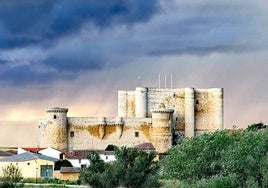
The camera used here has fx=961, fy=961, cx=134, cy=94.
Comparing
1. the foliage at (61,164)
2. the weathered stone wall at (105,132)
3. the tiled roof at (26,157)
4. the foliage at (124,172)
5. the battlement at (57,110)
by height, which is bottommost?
the foliage at (124,172)

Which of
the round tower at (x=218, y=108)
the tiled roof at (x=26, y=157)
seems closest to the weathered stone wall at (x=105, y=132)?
the round tower at (x=218, y=108)

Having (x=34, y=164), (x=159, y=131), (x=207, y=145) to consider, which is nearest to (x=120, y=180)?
(x=207, y=145)

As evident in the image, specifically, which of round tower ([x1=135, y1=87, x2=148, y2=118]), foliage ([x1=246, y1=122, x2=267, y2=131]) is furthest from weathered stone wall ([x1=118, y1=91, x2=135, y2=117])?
foliage ([x1=246, y1=122, x2=267, y2=131])

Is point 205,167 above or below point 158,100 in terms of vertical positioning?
below

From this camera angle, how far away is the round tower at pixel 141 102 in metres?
75.3

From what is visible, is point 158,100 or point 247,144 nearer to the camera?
point 247,144

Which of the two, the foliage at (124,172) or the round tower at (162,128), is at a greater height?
the round tower at (162,128)

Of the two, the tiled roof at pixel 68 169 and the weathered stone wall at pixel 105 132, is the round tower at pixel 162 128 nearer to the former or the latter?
the weathered stone wall at pixel 105 132

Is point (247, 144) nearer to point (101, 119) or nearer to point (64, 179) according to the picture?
point (64, 179)

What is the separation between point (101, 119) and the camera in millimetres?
74500

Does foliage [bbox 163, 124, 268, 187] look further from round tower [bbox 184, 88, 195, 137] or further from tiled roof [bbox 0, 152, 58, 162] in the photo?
round tower [bbox 184, 88, 195, 137]

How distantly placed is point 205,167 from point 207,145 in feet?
4.64

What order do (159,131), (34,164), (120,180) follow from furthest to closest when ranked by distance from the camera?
(159,131)
(34,164)
(120,180)

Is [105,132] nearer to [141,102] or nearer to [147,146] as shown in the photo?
[141,102]
